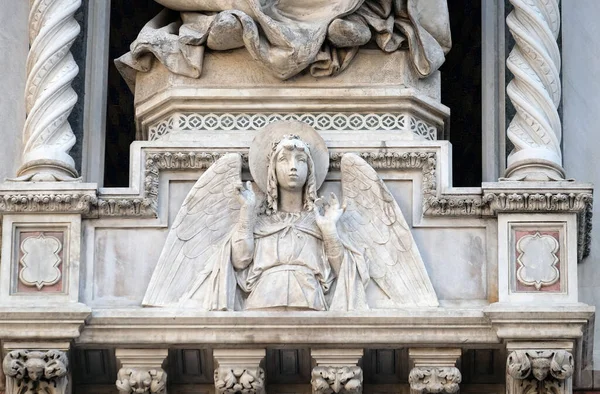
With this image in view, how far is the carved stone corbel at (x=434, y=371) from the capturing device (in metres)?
19.1

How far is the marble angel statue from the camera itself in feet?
63.7

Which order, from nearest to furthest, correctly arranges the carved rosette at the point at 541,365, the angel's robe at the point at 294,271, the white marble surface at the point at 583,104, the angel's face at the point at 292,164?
the carved rosette at the point at 541,365
the angel's robe at the point at 294,271
the angel's face at the point at 292,164
the white marble surface at the point at 583,104

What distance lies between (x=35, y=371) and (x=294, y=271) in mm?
1934

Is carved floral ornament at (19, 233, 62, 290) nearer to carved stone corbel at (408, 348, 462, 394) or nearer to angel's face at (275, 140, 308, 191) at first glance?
angel's face at (275, 140, 308, 191)

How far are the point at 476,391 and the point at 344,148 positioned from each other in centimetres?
199

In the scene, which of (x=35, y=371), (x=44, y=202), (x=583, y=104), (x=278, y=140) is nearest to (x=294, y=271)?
(x=278, y=140)

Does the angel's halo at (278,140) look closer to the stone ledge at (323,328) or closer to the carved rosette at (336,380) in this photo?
the stone ledge at (323,328)

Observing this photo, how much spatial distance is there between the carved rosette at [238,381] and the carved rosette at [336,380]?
394 mm

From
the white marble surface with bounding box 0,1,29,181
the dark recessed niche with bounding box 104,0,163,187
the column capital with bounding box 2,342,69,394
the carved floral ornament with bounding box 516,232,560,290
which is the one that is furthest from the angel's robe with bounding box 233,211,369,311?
the dark recessed niche with bounding box 104,0,163,187

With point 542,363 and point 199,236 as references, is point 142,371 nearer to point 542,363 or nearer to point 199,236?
point 199,236

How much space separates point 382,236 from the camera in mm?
19688

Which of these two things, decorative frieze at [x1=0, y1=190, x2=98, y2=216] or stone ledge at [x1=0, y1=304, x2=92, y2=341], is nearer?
stone ledge at [x1=0, y1=304, x2=92, y2=341]

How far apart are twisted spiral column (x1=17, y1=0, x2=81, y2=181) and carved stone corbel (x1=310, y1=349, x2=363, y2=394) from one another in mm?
2287

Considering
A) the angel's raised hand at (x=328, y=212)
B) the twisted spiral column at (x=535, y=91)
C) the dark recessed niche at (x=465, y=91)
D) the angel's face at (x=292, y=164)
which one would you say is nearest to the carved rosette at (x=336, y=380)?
the angel's raised hand at (x=328, y=212)
